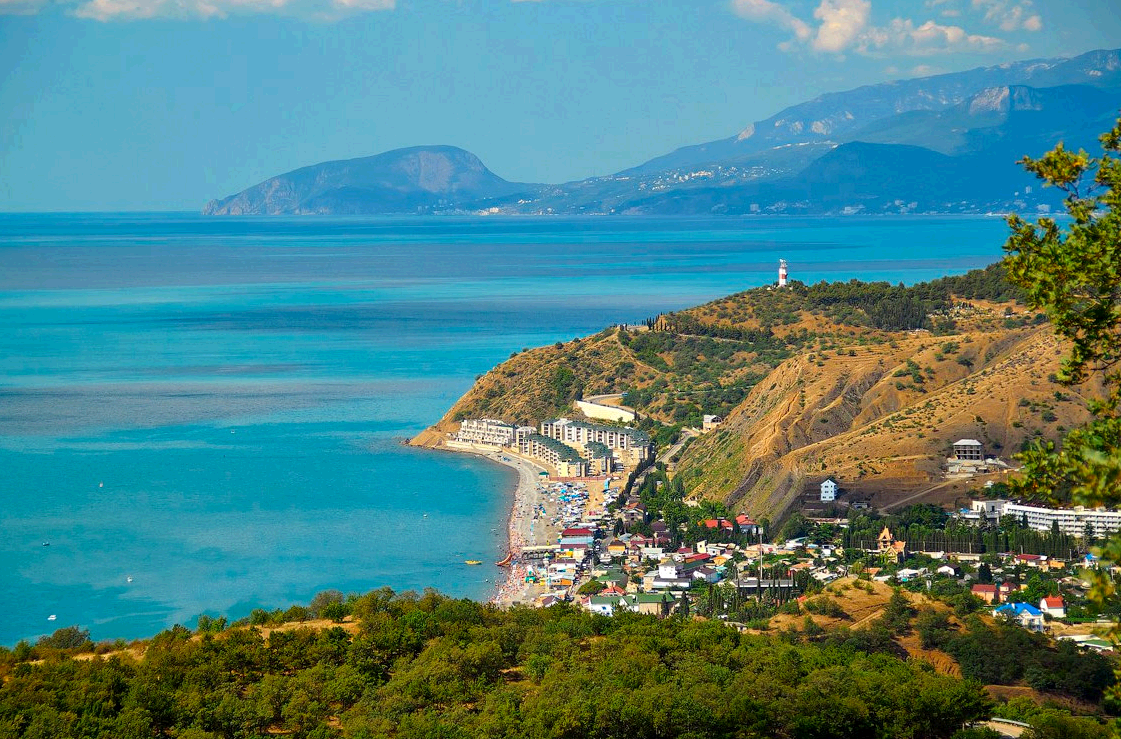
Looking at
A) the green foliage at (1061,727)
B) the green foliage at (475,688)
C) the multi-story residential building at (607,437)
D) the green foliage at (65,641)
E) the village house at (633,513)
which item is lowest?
the village house at (633,513)

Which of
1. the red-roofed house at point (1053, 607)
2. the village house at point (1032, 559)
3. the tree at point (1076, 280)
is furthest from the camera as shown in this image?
the village house at point (1032, 559)

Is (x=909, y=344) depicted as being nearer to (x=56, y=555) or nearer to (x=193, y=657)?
(x=56, y=555)

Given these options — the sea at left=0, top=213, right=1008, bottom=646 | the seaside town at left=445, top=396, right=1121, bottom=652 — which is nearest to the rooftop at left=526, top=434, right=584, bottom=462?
the sea at left=0, top=213, right=1008, bottom=646

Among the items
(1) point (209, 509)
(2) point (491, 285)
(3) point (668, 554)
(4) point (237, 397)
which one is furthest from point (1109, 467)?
(2) point (491, 285)

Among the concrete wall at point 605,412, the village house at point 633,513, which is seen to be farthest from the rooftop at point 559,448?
the village house at point 633,513

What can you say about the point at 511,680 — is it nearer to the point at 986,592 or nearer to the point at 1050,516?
the point at 986,592

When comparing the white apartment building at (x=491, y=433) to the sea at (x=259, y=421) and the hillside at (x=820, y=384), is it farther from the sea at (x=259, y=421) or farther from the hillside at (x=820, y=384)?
the sea at (x=259, y=421)

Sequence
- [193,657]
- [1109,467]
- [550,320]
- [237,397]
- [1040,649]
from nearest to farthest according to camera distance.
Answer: [1109,467]
[193,657]
[1040,649]
[237,397]
[550,320]
